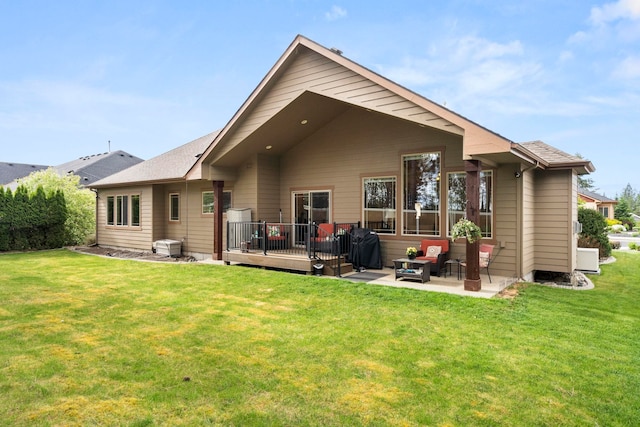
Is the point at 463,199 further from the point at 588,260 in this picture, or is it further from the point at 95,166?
the point at 95,166

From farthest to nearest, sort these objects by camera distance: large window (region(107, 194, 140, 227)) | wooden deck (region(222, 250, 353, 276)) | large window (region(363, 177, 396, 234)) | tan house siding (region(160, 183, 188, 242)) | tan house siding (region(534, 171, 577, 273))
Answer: large window (region(107, 194, 140, 227)), tan house siding (region(160, 183, 188, 242)), large window (region(363, 177, 396, 234)), wooden deck (region(222, 250, 353, 276)), tan house siding (region(534, 171, 577, 273))

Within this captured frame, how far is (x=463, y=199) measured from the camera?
846 centimetres

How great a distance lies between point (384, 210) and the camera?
9.59m

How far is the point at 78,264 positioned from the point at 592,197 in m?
36.3

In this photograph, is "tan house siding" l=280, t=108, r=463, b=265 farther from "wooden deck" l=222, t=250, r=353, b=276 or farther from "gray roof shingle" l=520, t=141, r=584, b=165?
"gray roof shingle" l=520, t=141, r=584, b=165

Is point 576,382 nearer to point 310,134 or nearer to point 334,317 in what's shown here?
point 334,317

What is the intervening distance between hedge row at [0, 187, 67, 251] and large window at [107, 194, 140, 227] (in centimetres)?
232

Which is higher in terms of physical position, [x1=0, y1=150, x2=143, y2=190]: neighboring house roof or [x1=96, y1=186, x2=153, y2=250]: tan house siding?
[x1=0, y1=150, x2=143, y2=190]: neighboring house roof

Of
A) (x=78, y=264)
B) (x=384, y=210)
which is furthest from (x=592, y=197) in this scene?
(x=78, y=264)

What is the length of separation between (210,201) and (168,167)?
2.52 meters

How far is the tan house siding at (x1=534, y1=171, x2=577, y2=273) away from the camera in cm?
836

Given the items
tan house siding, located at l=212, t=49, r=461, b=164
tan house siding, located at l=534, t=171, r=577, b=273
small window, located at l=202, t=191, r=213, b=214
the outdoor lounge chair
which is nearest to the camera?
tan house siding, located at l=212, t=49, r=461, b=164

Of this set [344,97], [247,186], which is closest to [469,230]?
[344,97]

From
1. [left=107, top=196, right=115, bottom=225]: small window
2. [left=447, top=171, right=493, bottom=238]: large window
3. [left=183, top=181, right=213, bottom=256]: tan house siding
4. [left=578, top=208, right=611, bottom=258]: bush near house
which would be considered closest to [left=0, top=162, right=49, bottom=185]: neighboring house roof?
[left=107, top=196, right=115, bottom=225]: small window
